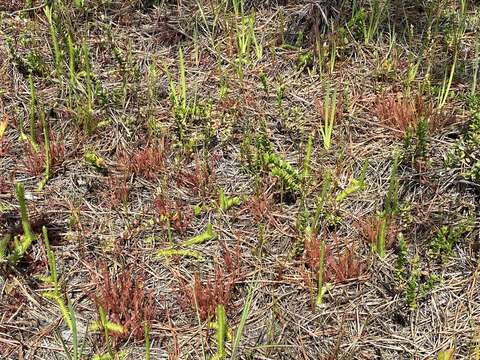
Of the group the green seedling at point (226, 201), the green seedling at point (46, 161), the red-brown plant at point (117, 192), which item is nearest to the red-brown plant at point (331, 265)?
the green seedling at point (226, 201)

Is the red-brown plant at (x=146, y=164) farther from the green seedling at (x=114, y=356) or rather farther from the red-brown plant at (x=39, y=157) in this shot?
the green seedling at (x=114, y=356)

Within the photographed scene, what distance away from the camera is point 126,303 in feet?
8.18

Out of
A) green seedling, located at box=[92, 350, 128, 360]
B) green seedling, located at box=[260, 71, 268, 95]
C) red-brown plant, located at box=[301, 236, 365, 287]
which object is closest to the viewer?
green seedling, located at box=[92, 350, 128, 360]

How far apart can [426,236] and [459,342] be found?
1.68 ft

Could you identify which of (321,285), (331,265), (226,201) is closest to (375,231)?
(331,265)

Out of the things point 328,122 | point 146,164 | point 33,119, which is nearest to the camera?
point 146,164

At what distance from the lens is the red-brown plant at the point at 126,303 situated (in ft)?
8.02

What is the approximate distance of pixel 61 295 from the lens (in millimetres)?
2586

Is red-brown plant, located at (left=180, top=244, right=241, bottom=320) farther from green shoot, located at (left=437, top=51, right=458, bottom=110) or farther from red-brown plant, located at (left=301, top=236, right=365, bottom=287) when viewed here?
green shoot, located at (left=437, top=51, right=458, bottom=110)

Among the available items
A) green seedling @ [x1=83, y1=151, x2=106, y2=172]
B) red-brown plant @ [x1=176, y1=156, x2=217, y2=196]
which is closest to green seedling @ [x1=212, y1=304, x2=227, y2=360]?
red-brown plant @ [x1=176, y1=156, x2=217, y2=196]

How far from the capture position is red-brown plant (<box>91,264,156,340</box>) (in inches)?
96.3

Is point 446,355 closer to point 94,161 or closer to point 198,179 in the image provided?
point 198,179

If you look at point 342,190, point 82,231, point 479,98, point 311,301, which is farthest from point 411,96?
point 82,231

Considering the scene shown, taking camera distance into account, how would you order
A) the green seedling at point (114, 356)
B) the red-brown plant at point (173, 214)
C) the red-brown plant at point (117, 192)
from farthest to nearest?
the red-brown plant at point (117, 192) → the red-brown plant at point (173, 214) → the green seedling at point (114, 356)
